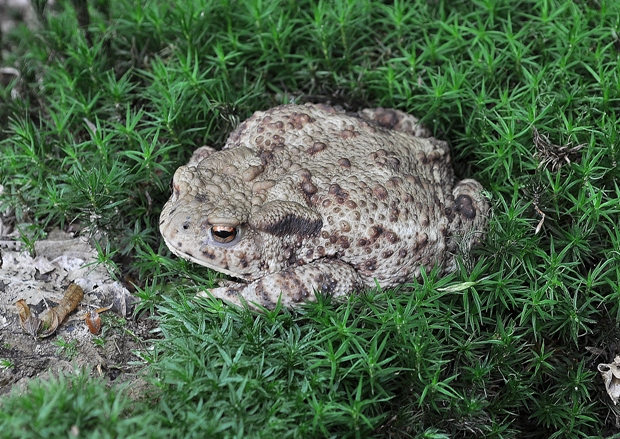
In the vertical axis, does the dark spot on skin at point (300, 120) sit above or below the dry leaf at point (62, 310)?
above

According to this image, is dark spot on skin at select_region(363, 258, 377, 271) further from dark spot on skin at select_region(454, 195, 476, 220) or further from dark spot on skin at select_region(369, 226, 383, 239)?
dark spot on skin at select_region(454, 195, 476, 220)

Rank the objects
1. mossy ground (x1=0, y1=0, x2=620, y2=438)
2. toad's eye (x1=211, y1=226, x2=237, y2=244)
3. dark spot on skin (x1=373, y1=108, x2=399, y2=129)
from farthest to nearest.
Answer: dark spot on skin (x1=373, y1=108, x2=399, y2=129), toad's eye (x1=211, y1=226, x2=237, y2=244), mossy ground (x1=0, y1=0, x2=620, y2=438)

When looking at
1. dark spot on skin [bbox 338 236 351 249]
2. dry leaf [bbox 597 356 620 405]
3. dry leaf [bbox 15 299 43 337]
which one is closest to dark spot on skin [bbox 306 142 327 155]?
dark spot on skin [bbox 338 236 351 249]

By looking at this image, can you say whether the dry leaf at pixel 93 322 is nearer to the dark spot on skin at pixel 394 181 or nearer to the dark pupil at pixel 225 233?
the dark pupil at pixel 225 233

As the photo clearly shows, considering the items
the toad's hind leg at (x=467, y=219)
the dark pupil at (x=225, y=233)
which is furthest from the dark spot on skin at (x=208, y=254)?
the toad's hind leg at (x=467, y=219)

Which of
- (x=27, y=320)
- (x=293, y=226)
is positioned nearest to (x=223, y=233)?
(x=293, y=226)

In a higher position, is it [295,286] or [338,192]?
[338,192]

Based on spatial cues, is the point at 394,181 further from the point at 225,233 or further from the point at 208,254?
the point at 208,254
